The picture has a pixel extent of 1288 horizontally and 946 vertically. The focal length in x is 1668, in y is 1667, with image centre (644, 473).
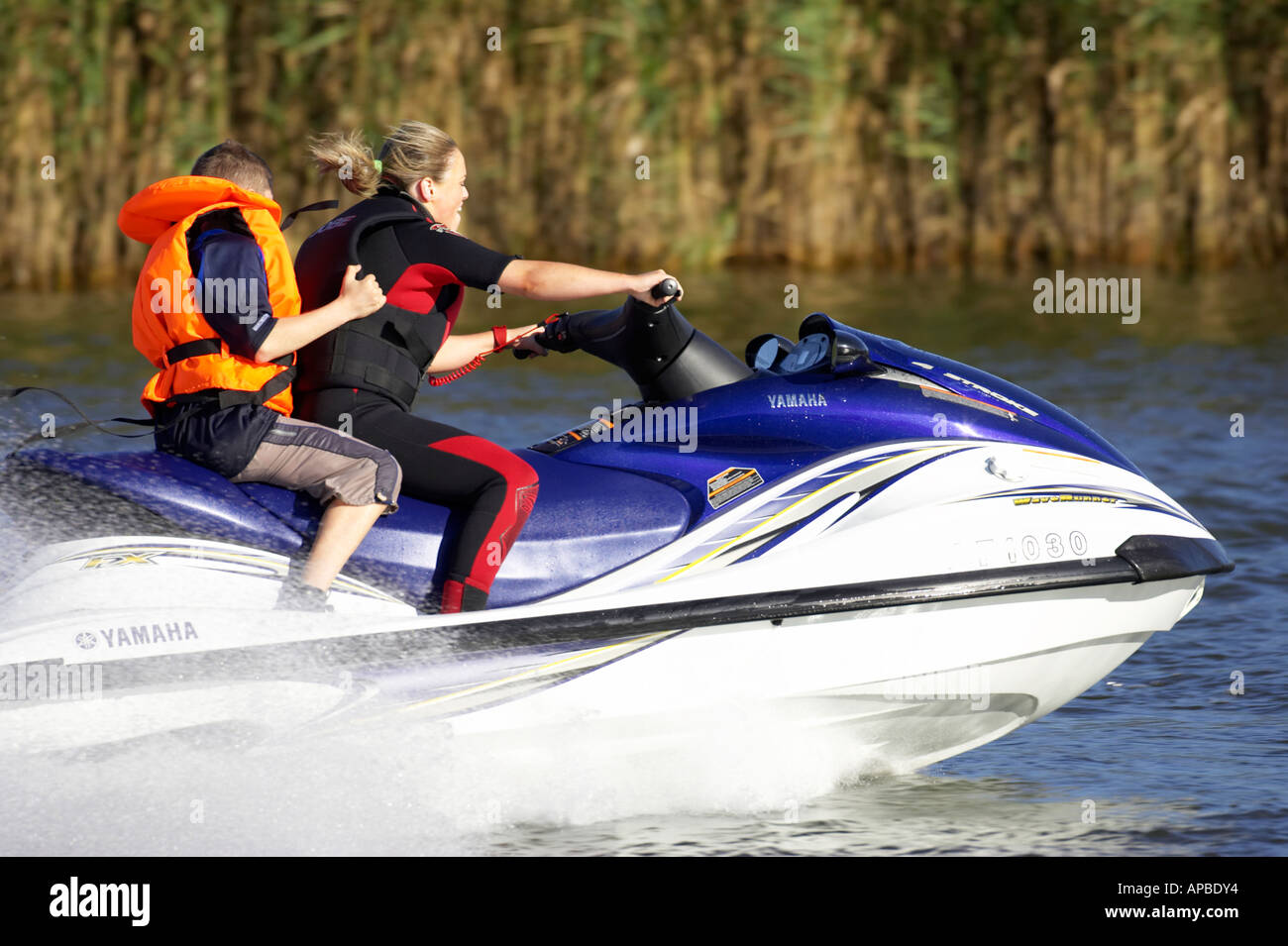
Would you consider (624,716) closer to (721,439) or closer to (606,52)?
(721,439)

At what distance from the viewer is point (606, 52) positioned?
11.2 m

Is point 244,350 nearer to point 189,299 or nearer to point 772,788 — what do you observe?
point 189,299

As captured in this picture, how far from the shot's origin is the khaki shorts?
3.82 metres

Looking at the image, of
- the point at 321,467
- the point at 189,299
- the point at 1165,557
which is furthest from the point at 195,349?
the point at 1165,557

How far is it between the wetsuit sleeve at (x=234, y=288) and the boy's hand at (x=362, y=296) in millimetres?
176

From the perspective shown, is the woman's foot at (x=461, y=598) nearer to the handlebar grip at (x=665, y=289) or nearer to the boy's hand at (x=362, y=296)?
the boy's hand at (x=362, y=296)

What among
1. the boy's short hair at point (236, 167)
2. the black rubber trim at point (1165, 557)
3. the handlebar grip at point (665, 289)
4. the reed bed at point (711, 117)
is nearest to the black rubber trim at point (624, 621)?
the black rubber trim at point (1165, 557)

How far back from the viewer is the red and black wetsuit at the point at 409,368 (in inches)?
154

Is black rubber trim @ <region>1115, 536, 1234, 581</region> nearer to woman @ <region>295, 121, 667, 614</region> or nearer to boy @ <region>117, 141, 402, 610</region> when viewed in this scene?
woman @ <region>295, 121, 667, 614</region>

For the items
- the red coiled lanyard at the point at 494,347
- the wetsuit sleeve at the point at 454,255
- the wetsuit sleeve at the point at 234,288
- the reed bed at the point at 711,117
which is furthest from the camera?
the reed bed at the point at 711,117

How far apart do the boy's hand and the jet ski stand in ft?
1.59

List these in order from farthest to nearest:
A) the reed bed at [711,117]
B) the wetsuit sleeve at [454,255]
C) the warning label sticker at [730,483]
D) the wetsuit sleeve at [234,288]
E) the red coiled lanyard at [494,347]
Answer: the reed bed at [711,117], the red coiled lanyard at [494,347], the warning label sticker at [730,483], the wetsuit sleeve at [454,255], the wetsuit sleeve at [234,288]

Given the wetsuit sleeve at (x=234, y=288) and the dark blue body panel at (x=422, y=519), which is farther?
the dark blue body panel at (x=422, y=519)

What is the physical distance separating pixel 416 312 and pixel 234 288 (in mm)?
455
